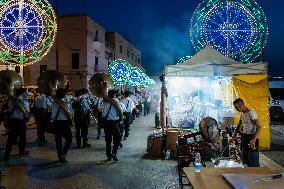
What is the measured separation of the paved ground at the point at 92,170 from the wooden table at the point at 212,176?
307 centimetres

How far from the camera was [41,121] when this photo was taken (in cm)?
1286

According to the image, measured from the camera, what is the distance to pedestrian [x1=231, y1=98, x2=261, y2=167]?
7.36 metres

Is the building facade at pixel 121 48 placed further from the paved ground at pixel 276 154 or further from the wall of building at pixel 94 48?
the paved ground at pixel 276 154

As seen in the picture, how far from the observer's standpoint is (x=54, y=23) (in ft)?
45.2

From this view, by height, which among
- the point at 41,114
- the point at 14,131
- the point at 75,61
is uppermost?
the point at 75,61

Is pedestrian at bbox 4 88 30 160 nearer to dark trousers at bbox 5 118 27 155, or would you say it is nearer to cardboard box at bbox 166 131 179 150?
dark trousers at bbox 5 118 27 155

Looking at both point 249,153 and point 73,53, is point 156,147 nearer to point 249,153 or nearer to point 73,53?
point 249,153

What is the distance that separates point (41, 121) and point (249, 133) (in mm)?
7909

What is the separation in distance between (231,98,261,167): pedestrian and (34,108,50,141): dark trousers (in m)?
7.56

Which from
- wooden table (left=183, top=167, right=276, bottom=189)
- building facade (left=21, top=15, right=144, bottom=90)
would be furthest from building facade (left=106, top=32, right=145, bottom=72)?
wooden table (left=183, top=167, right=276, bottom=189)

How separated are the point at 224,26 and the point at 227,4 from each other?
0.92 m

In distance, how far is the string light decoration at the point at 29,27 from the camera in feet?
45.5

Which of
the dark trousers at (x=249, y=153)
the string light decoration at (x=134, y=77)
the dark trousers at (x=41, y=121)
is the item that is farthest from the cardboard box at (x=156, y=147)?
the string light decoration at (x=134, y=77)

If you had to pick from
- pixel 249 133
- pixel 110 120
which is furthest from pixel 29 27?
pixel 249 133
